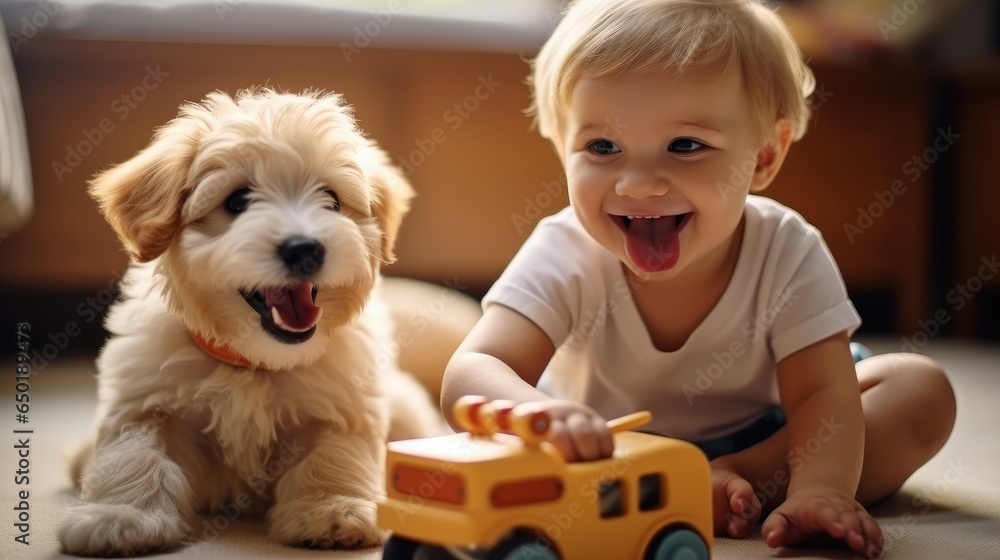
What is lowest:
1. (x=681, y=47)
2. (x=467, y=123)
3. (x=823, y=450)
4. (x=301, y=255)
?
(x=823, y=450)

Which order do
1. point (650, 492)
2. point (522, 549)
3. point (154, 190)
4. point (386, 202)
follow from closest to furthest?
point (522, 549)
point (650, 492)
point (154, 190)
point (386, 202)

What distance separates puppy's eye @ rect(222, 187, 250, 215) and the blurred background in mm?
1558

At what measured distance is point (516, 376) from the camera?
3.94 feet

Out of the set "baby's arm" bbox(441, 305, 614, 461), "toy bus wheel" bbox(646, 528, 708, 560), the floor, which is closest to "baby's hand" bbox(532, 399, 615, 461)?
"baby's arm" bbox(441, 305, 614, 461)

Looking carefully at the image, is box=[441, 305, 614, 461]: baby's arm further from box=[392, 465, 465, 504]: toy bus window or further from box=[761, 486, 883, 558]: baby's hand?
box=[761, 486, 883, 558]: baby's hand

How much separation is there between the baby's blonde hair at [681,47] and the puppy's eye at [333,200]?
1.01 ft

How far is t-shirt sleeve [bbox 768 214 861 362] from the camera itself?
132 centimetres

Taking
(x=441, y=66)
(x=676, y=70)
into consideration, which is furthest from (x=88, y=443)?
(x=441, y=66)

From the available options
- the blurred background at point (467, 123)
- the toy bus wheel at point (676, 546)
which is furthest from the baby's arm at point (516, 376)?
the blurred background at point (467, 123)

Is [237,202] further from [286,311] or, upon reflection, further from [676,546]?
[676,546]

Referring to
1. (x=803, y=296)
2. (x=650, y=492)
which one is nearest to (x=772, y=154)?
(x=803, y=296)

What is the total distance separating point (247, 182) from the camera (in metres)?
1.20

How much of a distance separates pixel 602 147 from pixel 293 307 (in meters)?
0.41

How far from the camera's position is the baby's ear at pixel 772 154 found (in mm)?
1354
